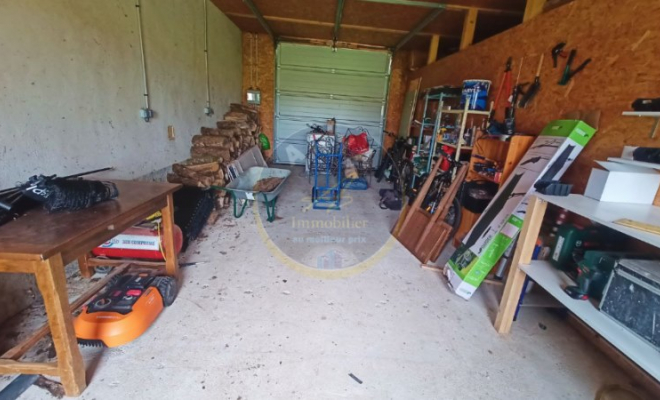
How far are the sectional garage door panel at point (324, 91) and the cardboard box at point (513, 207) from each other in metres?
4.90

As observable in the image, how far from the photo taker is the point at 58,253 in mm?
1111

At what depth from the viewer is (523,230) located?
1720 millimetres

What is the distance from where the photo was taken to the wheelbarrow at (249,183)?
3188 millimetres

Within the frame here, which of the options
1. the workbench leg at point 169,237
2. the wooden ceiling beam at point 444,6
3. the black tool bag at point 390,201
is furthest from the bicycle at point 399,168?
the workbench leg at point 169,237

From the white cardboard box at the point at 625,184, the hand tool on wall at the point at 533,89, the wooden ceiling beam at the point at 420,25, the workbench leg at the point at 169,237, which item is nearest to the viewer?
the white cardboard box at the point at 625,184

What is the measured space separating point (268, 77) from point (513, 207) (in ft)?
19.6

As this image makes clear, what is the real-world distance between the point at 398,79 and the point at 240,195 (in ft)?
17.1

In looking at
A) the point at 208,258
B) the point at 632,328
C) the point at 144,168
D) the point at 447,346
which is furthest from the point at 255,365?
the point at 144,168

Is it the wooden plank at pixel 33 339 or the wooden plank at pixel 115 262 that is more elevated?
the wooden plank at pixel 33 339

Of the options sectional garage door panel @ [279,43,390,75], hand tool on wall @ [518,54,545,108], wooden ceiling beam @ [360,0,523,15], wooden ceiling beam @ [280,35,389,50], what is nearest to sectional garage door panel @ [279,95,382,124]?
sectional garage door panel @ [279,43,390,75]

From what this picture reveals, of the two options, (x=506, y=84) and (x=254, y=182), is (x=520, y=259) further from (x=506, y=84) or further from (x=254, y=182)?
(x=254, y=182)

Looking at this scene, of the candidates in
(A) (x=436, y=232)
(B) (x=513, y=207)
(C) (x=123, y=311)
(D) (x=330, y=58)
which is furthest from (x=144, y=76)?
(D) (x=330, y=58)

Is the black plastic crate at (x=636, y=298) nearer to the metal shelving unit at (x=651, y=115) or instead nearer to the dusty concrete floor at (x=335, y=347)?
the dusty concrete floor at (x=335, y=347)

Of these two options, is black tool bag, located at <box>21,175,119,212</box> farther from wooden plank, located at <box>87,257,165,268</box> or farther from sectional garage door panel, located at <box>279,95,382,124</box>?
sectional garage door panel, located at <box>279,95,382,124</box>
